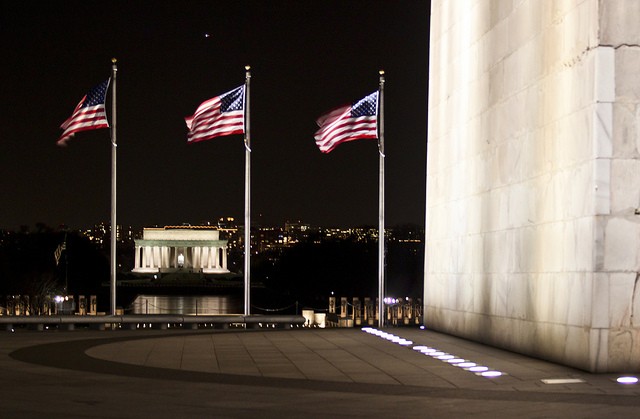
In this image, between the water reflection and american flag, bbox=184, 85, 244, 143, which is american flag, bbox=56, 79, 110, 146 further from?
the water reflection

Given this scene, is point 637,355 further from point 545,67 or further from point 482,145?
point 482,145

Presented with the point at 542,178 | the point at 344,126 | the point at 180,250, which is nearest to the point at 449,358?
the point at 542,178

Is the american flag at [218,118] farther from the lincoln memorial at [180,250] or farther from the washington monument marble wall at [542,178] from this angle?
the lincoln memorial at [180,250]

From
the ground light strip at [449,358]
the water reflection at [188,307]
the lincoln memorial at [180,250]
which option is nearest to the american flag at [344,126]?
the ground light strip at [449,358]

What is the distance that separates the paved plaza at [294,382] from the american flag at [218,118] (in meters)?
9.01

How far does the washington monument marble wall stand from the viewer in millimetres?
21203

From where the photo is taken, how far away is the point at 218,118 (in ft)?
120

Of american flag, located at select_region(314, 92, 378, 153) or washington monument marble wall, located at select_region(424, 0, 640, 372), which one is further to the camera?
american flag, located at select_region(314, 92, 378, 153)

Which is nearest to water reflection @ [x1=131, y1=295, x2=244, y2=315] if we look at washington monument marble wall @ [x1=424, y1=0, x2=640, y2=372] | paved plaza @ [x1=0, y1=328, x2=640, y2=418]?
washington monument marble wall @ [x1=424, y1=0, x2=640, y2=372]

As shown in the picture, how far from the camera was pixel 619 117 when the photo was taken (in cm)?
2123

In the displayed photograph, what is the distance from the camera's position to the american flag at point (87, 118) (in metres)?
36.7

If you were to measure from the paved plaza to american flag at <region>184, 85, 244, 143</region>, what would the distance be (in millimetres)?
9007

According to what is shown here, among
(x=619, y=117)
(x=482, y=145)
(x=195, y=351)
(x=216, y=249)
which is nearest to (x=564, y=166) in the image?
(x=619, y=117)

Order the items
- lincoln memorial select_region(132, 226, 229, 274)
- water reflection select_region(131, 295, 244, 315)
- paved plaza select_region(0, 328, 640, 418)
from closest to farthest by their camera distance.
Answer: paved plaza select_region(0, 328, 640, 418)
water reflection select_region(131, 295, 244, 315)
lincoln memorial select_region(132, 226, 229, 274)
